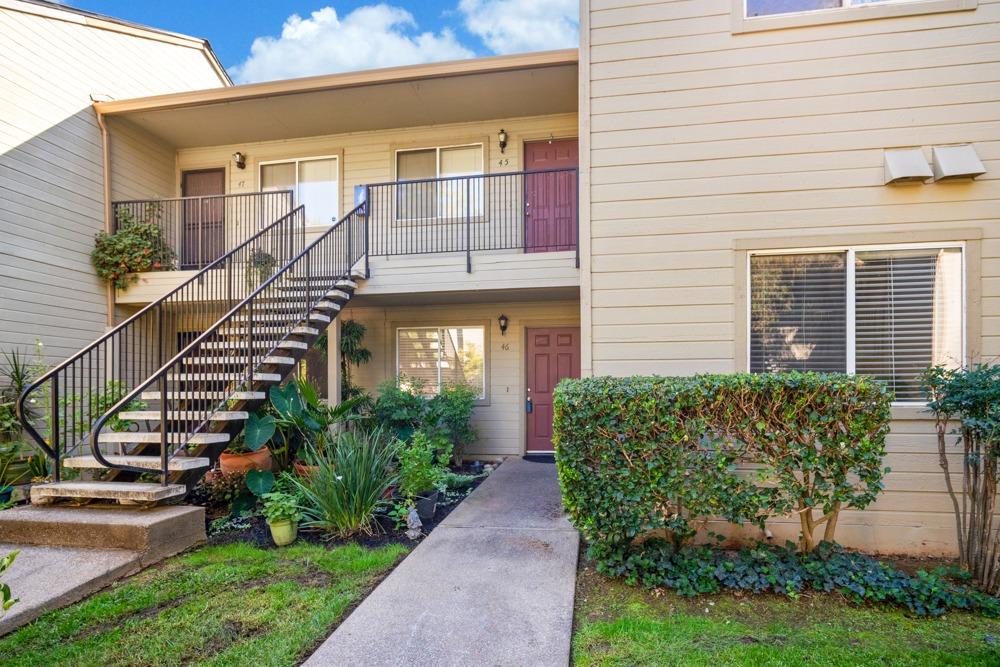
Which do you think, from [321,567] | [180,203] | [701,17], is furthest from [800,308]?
[180,203]

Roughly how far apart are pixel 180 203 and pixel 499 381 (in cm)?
583

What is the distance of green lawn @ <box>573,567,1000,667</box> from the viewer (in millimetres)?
2674


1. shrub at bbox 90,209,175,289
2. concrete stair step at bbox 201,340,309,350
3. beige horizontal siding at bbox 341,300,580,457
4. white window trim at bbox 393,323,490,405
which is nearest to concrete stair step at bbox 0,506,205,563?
concrete stair step at bbox 201,340,309,350

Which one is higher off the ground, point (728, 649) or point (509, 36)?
point (509, 36)

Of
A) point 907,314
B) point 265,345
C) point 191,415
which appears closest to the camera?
point 907,314

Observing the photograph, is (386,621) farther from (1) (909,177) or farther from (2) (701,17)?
(2) (701,17)

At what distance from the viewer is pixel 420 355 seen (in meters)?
8.66

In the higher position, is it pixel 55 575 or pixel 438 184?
pixel 438 184

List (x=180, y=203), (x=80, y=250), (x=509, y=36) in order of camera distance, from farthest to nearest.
Answer: 1. (x=509, y=36)
2. (x=180, y=203)
3. (x=80, y=250)

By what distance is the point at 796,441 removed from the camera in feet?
11.1

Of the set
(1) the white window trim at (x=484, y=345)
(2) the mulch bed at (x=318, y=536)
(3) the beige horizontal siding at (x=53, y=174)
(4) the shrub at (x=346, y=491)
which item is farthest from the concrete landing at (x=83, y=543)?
(1) the white window trim at (x=484, y=345)

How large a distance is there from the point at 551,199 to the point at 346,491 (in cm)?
516

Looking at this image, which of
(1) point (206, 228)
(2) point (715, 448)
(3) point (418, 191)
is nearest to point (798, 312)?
(2) point (715, 448)

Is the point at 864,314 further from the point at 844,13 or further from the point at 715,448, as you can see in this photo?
the point at 844,13
